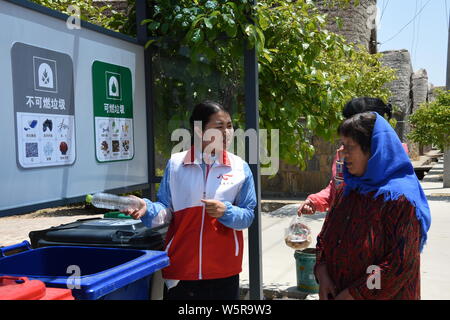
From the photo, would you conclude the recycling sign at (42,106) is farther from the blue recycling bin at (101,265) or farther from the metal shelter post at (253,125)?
the metal shelter post at (253,125)

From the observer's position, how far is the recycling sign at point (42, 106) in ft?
7.48

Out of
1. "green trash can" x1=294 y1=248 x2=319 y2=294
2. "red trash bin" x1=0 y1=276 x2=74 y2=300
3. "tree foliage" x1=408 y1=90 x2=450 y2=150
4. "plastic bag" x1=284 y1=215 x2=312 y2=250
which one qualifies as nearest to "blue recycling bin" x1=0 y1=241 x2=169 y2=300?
"red trash bin" x1=0 y1=276 x2=74 y2=300

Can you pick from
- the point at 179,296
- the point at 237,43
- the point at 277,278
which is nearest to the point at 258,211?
the point at 179,296

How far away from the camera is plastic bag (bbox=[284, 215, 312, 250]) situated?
136 inches

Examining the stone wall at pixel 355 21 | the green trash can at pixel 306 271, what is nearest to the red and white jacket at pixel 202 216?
the green trash can at pixel 306 271

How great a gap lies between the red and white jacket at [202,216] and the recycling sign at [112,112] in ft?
1.89

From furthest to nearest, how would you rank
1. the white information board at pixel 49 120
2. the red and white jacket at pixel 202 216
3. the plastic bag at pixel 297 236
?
1. the plastic bag at pixel 297 236
2. the red and white jacket at pixel 202 216
3. the white information board at pixel 49 120

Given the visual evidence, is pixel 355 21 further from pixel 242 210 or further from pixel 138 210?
pixel 138 210

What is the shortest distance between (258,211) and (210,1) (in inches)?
53.2

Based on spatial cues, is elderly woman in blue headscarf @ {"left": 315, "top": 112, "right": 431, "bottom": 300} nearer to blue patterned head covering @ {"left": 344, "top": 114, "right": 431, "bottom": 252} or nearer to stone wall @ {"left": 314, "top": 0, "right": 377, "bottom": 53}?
blue patterned head covering @ {"left": 344, "top": 114, "right": 431, "bottom": 252}

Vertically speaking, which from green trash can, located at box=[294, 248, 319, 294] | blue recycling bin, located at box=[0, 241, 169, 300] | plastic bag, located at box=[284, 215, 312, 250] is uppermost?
blue recycling bin, located at box=[0, 241, 169, 300]

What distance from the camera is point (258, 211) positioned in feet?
9.96

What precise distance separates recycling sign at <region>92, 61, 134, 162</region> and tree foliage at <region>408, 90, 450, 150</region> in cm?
1008
